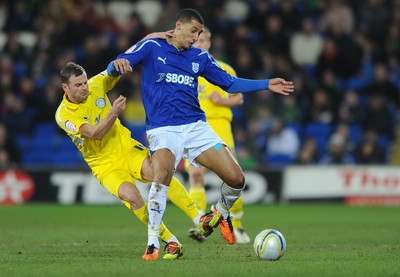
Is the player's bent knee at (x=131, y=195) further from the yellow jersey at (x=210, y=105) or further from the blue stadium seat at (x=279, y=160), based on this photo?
the blue stadium seat at (x=279, y=160)

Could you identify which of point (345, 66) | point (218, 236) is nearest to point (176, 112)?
point (218, 236)

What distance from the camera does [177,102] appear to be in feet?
29.7

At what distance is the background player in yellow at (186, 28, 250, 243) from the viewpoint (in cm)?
1134

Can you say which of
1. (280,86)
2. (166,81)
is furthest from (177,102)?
(280,86)

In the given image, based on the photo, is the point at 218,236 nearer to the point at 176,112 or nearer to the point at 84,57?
the point at 176,112

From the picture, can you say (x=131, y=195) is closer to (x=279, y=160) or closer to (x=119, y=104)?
(x=119, y=104)

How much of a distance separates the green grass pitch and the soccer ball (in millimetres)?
104

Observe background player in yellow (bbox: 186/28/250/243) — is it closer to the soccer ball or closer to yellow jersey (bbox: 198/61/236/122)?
yellow jersey (bbox: 198/61/236/122)

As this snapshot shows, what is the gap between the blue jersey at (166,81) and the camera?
29.7 feet

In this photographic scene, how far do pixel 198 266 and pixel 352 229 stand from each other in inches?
212

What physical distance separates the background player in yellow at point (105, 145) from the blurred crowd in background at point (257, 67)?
949 cm

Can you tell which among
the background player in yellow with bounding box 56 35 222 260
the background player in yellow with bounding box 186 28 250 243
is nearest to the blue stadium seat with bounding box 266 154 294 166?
the background player in yellow with bounding box 186 28 250 243

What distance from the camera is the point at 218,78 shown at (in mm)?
9469

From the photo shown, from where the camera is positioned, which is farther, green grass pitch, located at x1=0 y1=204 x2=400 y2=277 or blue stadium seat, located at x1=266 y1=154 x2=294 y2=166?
blue stadium seat, located at x1=266 y1=154 x2=294 y2=166
